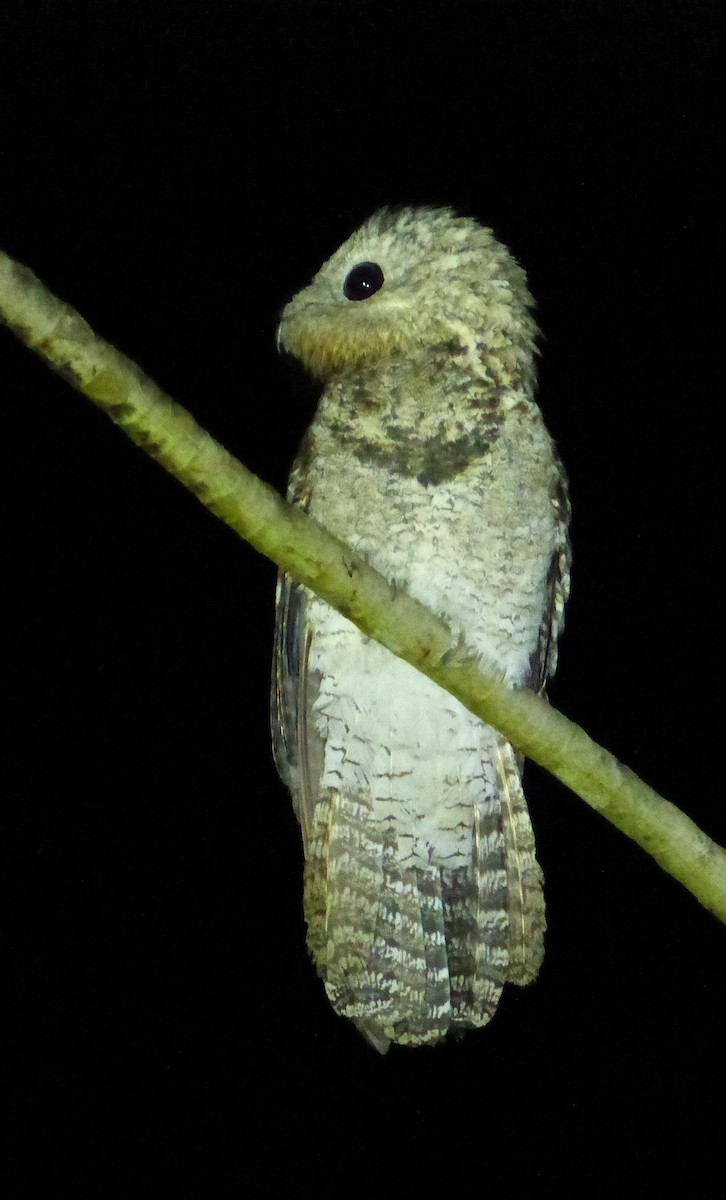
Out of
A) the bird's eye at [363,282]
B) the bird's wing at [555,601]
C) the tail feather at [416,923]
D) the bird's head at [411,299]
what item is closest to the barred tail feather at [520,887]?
the tail feather at [416,923]

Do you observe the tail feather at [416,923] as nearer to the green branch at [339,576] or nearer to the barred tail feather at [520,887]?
the barred tail feather at [520,887]

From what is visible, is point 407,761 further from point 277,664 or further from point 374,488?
point 374,488

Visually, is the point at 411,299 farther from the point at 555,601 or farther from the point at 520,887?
the point at 520,887

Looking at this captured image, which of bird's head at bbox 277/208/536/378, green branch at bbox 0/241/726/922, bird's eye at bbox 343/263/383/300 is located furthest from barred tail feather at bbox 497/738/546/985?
bird's eye at bbox 343/263/383/300

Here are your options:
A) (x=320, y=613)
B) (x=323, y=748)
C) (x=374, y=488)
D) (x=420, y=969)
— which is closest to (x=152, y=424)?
(x=374, y=488)

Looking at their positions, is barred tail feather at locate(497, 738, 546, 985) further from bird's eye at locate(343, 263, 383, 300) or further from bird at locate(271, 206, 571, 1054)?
bird's eye at locate(343, 263, 383, 300)

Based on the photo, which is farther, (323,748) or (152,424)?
(323,748)

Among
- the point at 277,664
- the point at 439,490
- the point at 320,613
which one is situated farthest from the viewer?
the point at 277,664

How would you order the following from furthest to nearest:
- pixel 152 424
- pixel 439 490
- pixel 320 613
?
1. pixel 320 613
2. pixel 439 490
3. pixel 152 424
